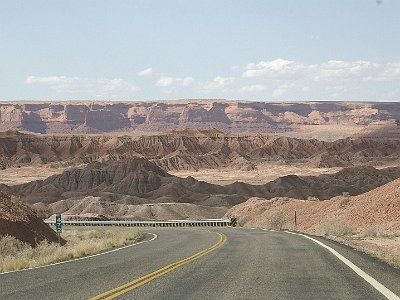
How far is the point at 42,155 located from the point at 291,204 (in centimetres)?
14473

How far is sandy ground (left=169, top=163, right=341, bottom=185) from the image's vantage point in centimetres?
15012

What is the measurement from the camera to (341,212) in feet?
148

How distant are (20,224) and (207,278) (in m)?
21.1

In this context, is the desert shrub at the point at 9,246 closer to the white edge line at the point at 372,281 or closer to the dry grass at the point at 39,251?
the dry grass at the point at 39,251

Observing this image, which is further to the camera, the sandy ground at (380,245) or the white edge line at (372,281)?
the sandy ground at (380,245)

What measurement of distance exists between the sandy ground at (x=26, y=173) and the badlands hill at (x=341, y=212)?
92.2 m

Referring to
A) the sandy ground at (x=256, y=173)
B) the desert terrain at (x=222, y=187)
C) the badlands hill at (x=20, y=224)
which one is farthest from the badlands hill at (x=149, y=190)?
the badlands hill at (x=20, y=224)

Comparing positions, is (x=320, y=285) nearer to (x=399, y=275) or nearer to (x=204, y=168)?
(x=399, y=275)

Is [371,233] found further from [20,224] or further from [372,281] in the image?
[372,281]

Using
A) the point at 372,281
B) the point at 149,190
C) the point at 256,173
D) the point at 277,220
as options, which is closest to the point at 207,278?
the point at 372,281

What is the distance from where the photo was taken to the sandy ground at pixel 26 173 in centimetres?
15425

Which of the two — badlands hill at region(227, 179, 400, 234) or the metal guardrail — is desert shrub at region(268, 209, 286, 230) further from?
the metal guardrail

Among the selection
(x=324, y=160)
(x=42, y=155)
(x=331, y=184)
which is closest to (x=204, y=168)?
(x=324, y=160)

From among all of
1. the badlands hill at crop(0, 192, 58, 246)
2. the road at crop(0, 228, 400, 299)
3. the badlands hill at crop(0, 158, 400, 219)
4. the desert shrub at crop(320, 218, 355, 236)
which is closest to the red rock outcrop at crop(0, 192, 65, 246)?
the badlands hill at crop(0, 192, 58, 246)
